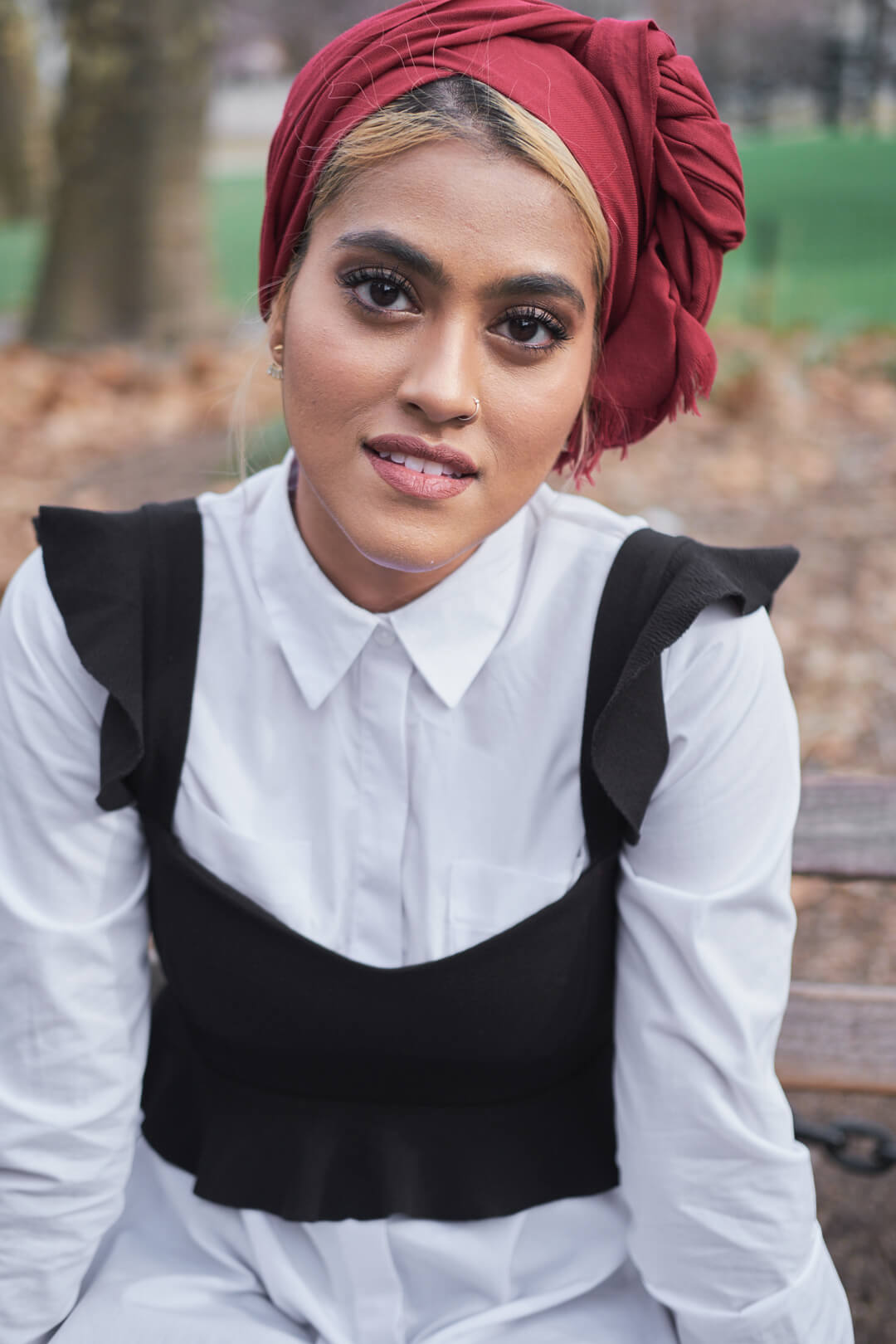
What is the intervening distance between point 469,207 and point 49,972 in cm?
108

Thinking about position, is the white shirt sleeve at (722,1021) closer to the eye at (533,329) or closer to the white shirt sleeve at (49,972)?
the eye at (533,329)

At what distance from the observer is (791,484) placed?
617cm

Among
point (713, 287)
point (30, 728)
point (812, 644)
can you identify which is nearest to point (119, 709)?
point (30, 728)

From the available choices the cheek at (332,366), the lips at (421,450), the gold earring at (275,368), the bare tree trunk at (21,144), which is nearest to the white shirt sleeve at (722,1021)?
the lips at (421,450)

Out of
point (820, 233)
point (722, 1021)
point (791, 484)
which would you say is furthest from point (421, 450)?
point (820, 233)

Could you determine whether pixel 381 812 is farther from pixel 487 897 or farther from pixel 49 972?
pixel 49 972

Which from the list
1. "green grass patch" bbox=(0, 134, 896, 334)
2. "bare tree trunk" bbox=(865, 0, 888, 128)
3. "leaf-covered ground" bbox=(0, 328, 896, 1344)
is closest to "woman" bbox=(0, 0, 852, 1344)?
"leaf-covered ground" bbox=(0, 328, 896, 1344)

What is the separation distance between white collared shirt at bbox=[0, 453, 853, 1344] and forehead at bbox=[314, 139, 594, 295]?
0.43m

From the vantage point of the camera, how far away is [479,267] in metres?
1.44

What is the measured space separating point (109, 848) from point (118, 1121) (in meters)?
0.37

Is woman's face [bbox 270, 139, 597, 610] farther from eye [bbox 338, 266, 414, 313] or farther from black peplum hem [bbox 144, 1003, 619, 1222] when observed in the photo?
black peplum hem [bbox 144, 1003, 619, 1222]

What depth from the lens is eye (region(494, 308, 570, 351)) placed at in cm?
150

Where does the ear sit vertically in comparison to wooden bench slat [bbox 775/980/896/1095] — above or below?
above

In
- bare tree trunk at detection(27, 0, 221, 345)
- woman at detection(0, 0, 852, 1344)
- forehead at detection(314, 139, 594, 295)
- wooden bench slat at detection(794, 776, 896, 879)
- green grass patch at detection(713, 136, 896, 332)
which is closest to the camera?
forehead at detection(314, 139, 594, 295)
